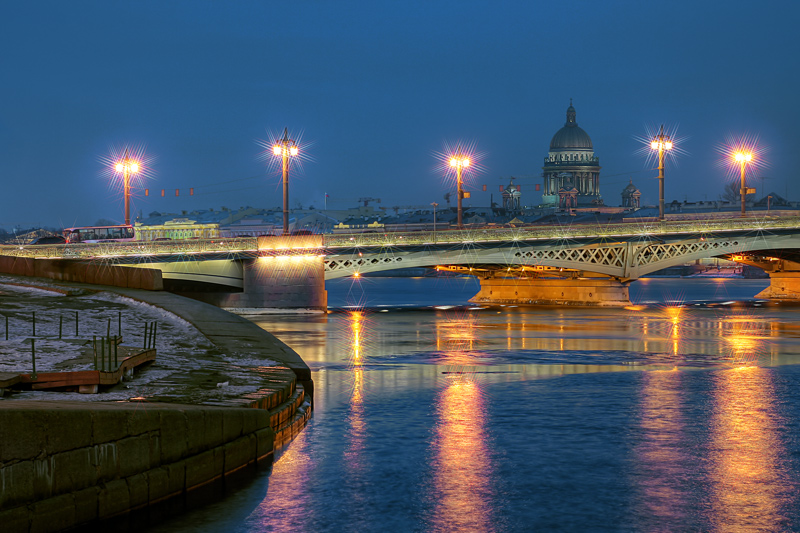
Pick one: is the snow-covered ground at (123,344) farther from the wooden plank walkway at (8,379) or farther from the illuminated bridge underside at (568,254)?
the illuminated bridge underside at (568,254)

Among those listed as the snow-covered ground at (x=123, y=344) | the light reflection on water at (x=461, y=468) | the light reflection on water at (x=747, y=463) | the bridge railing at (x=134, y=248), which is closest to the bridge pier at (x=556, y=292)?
the bridge railing at (x=134, y=248)

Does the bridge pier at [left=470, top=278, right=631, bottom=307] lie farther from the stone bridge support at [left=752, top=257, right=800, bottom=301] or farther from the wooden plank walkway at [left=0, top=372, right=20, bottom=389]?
the wooden plank walkway at [left=0, top=372, right=20, bottom=389]

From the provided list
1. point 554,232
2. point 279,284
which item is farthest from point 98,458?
point 554,232

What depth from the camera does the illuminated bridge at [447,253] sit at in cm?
5878

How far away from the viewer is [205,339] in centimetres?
2233

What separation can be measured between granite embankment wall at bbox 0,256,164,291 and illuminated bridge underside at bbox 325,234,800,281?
29037 millimetres

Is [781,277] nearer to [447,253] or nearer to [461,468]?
[447,253]

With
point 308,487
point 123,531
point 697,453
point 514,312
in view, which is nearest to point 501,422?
point 697,453

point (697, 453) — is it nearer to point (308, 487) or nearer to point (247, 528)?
point (308, 487)

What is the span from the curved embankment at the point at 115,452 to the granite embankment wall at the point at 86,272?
16626 mm

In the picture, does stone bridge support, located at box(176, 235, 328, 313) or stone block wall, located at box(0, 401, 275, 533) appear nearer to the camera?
stone block wall, located at box(0, 401, 275, 533)

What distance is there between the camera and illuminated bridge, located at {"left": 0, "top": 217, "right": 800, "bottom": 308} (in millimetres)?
58781

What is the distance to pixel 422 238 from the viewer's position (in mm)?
63594

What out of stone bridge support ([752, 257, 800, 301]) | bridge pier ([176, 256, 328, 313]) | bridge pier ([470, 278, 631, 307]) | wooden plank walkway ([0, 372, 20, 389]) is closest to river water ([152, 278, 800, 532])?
wooden plank walkway ([0, 372, 20, 389])
